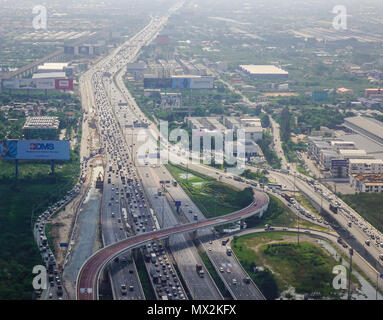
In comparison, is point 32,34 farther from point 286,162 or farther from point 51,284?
point 51,284

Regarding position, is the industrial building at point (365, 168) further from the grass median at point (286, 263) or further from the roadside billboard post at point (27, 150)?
the roadside billboard post at point (27, 150)

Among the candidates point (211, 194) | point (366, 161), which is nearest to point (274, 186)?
point (211, 194)

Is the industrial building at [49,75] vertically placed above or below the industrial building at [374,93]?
above

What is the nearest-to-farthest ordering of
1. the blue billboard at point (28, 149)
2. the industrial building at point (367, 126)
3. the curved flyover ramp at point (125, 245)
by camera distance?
the curved flyover ramp at point (125, 245)
the blue billboard at point (28, 149)
the industrial building at point (367, 126)

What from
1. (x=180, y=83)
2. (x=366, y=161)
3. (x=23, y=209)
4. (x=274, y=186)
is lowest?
(x=274, y=186)

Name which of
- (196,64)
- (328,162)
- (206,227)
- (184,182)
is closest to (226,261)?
(206,227)

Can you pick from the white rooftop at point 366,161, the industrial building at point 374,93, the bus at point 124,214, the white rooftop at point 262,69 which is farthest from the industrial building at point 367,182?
the white rooftop at point 262,69

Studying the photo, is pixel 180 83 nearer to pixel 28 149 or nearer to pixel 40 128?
pixel 40 128
